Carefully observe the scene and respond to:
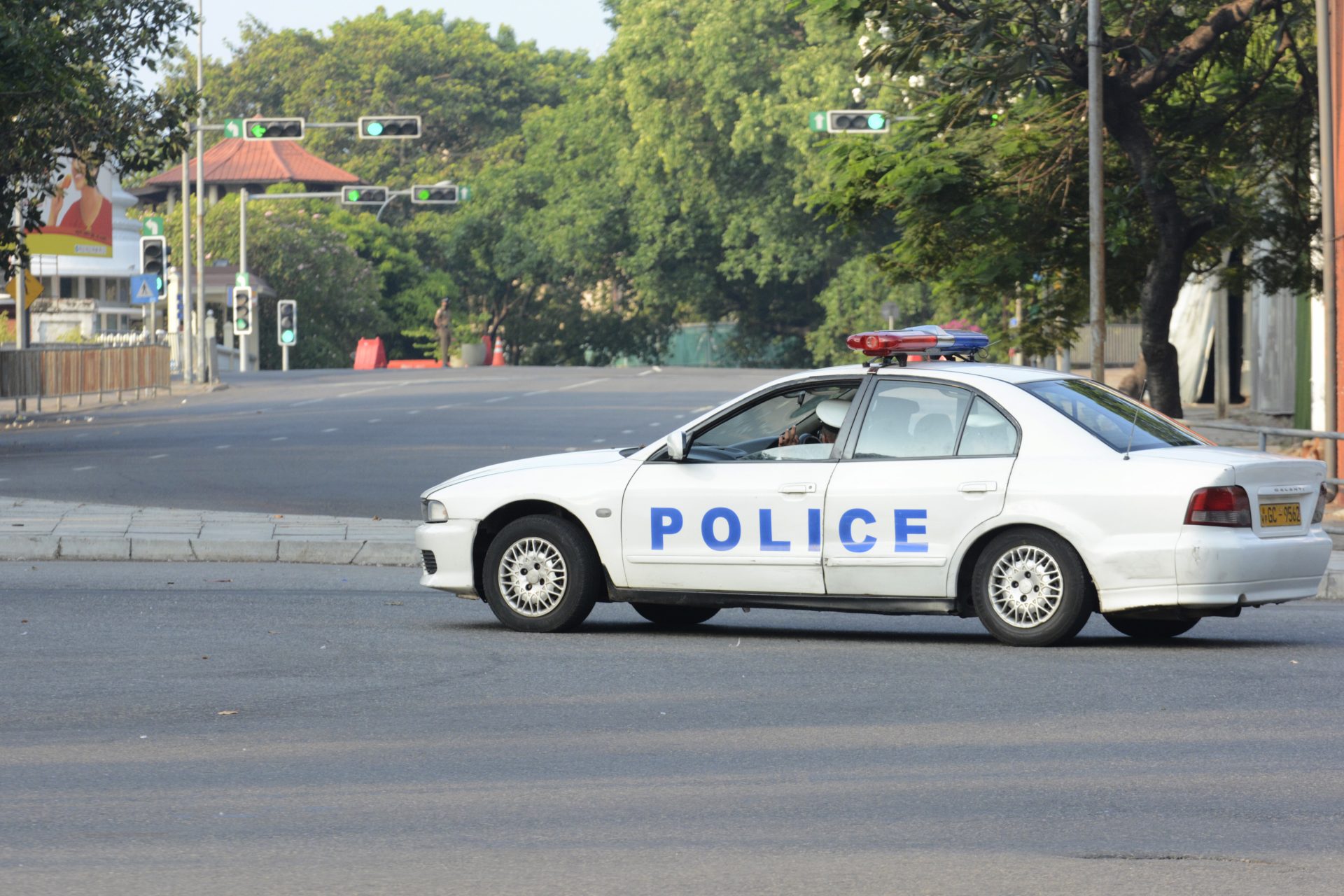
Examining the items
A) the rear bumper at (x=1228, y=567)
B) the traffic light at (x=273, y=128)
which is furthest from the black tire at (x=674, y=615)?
the traffic light at (x=273, y=128)

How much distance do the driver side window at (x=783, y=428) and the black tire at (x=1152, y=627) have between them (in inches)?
69.5

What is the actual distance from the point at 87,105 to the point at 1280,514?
21.5 metres

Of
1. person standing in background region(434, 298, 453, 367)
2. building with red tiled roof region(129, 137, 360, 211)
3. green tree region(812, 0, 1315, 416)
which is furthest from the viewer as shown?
building with red tiled roof region(129, 137, 360, 211)

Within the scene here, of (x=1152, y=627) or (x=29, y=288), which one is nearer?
(x=1152, y=627)

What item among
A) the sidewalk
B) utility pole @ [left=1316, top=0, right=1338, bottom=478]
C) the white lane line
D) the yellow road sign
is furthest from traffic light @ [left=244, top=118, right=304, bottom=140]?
utility pole @ [left=1316, top=0, right=1338, bottom=478]

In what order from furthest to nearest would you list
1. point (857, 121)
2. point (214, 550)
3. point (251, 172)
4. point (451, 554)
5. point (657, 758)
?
point (251, 172)
point (857, 121)
point (214, 550)
point (451, 554)
point (657, 758)

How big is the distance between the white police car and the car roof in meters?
0.02

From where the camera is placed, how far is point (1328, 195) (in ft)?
64.5

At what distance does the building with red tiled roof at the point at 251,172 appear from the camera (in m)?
93.6

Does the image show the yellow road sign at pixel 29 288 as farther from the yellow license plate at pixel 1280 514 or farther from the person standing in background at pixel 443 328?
the person standing in background at pixel 443 328

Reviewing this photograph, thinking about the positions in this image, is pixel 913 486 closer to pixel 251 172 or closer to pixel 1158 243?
pixel 1158 243

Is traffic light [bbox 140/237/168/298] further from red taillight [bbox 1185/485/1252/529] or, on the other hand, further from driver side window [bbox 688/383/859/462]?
red taillight [bbox 1185/485/1252/529]

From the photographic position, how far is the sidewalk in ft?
51.2

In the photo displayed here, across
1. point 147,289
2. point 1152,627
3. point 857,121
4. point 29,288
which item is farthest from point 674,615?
point 147,289
